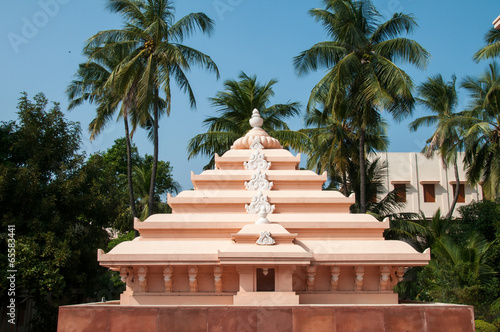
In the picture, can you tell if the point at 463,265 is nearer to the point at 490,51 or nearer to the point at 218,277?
the point at 490,51

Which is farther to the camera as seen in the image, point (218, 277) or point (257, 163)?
point (257, 163)

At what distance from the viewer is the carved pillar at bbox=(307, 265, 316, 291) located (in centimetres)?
950

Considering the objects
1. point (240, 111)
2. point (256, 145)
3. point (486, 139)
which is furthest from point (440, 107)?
point (256, 145)

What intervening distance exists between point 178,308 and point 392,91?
1564cm

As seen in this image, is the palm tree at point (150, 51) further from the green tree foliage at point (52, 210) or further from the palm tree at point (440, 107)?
the palm tree at point (440, 107)

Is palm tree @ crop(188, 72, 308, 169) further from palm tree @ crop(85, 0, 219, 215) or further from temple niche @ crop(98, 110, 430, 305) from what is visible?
temple niche @ crop(98, 110, 430, 305)

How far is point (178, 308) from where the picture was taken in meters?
8.59

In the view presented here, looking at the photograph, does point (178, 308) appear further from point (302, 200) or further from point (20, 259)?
point (20, 259)

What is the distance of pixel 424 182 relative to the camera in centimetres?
3594

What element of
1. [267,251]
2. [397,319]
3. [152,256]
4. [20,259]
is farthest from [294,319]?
[20,259]

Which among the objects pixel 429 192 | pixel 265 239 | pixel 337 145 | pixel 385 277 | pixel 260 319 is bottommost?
pixel 260 319

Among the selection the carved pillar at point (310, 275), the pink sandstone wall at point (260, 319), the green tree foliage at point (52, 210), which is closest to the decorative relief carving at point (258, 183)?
the carved pillar at point (310, 275)

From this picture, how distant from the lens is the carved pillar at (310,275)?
31.2ft

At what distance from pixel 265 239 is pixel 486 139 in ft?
65.9
